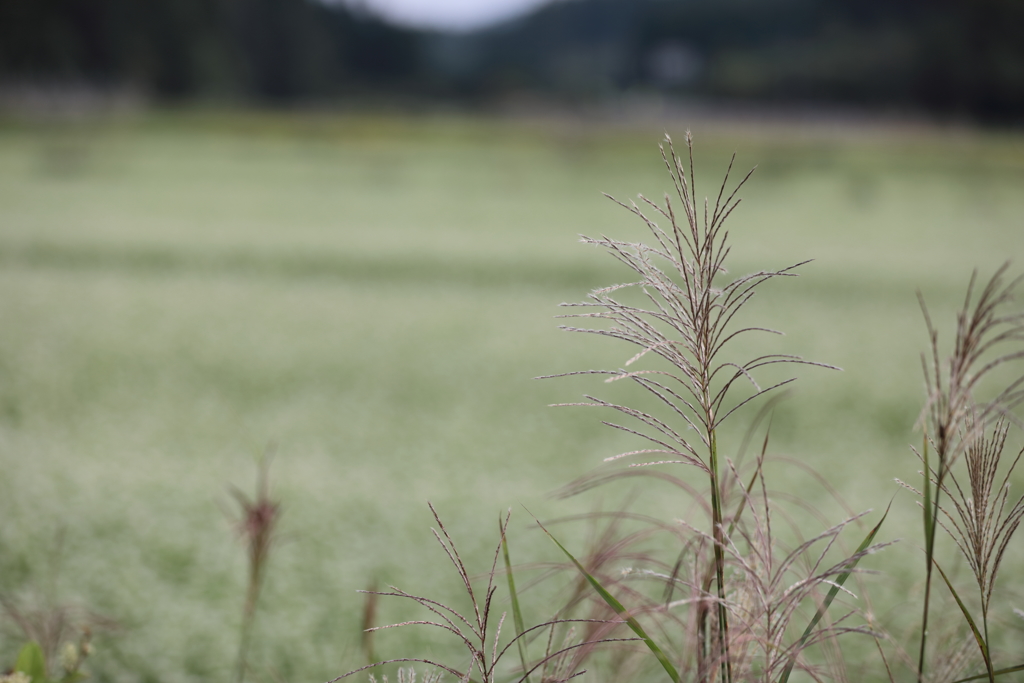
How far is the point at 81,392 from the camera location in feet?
9.02

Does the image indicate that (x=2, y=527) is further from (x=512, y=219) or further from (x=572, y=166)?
(x=572, y=166)

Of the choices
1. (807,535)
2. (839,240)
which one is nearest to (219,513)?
(807,535)

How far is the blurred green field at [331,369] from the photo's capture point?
1739mm

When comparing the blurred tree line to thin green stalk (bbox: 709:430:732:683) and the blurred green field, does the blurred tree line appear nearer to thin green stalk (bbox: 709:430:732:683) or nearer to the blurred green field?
the blurred green field

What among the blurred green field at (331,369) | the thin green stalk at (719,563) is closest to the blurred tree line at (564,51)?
the blurred green field at (331,369)

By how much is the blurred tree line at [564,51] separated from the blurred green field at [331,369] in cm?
483

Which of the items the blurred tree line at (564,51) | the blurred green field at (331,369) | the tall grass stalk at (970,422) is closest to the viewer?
the tall grass stalk at (970,422)

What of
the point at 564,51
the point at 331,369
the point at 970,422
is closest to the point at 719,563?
the point at 970,422

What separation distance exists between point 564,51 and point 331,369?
18343mm

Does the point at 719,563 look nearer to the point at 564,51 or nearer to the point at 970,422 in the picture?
the point at 970,422

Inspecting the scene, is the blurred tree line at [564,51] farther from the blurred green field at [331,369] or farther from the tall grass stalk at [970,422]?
the tall grass stalk at [970,422]

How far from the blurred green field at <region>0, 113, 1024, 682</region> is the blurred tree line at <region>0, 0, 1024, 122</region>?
4830 millimetres

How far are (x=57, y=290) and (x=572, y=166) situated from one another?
6.36 metres

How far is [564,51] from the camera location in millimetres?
19656
